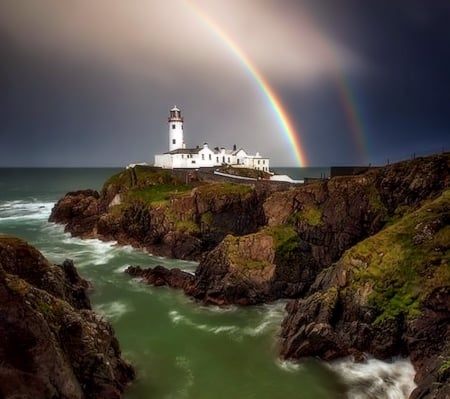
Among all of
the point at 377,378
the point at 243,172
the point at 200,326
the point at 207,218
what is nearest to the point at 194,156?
the point at 243,172

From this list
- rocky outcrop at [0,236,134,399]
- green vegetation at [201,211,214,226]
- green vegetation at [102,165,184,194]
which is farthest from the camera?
green vegetation at [102,165,184,194]

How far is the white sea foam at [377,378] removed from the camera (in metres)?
21.5

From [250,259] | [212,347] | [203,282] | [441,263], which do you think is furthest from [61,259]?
[441,263]

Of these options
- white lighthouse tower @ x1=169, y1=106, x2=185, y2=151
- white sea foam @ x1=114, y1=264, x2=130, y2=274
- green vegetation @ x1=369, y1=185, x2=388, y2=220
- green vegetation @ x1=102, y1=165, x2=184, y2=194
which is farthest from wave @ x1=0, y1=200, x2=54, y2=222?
green vegetation @ x1=369, y1=185, x2=388, y2=220

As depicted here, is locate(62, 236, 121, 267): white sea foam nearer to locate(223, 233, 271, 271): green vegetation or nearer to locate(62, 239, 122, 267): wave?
locate(62, 239, 122, 267): wave

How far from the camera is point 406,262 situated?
94.9 ft

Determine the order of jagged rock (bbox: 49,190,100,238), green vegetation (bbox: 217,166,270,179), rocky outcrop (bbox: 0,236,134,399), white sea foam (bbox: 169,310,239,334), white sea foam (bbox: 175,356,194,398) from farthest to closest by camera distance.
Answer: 1. green vegetation (bbox: 217,166,270,179)
2. jagged rock (bbox: 49,190,100,238)
3. white sea foam (bbox: 169,310,239,334)
4. white sea foam (bbox: 175,356,194,398)
5. rocky outcrop (bbox: 0,236,134,399)

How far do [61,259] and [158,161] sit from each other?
4525 cm

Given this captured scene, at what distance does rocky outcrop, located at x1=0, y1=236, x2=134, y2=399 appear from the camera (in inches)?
614

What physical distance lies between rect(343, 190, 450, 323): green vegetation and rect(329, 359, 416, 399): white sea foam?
307 centimetres

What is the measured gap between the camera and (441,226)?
30500 mm

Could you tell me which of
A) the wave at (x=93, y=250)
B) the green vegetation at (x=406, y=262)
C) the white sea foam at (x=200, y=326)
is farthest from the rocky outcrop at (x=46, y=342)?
the wave at (x=93, y=250)

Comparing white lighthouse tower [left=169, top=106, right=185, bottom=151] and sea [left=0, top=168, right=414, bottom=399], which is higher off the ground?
white lighthouse tower [left=169, top=106, right=185, bottom=151]

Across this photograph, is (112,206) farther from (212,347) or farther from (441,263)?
Answer: (441,263)
